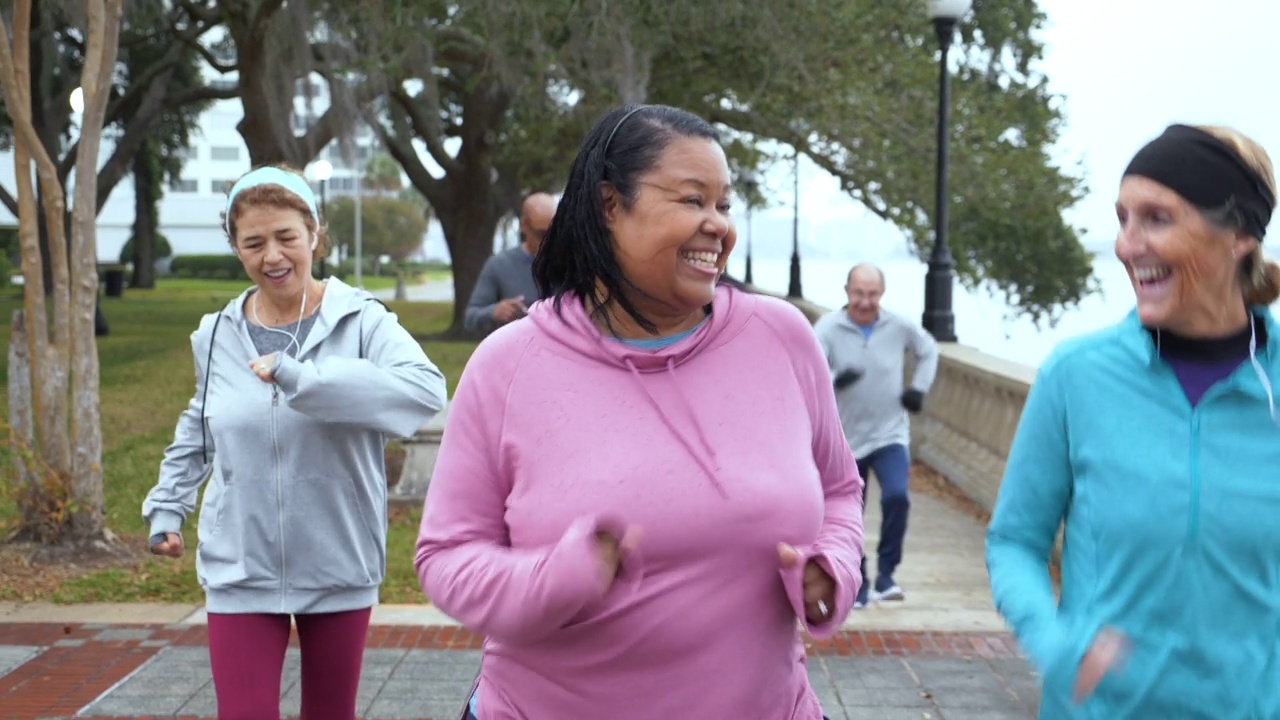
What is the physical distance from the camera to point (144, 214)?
165 feet

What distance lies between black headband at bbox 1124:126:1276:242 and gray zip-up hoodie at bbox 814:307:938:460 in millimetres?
5181

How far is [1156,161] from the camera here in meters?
2.29

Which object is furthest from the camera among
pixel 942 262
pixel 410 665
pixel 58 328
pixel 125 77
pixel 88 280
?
pixel 125 77

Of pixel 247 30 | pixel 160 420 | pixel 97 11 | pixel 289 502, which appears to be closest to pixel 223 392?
pixel 289 502

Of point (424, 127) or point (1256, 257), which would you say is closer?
point (1256, 257)

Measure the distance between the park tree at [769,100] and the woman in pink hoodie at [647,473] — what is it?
41.0 feet

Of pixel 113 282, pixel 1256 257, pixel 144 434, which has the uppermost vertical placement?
pixel 1256 257

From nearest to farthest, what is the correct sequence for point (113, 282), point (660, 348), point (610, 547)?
1. point (610, 547)
2. point (660, 348)
3. point (113, 282)

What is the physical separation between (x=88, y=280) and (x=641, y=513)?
6421mm

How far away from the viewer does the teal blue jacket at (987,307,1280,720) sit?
2.21m

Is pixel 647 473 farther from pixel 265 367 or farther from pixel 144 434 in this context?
pixel 144 434

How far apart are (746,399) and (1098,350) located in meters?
0.60

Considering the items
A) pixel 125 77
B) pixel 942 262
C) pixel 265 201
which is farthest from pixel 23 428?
pixel 125 77

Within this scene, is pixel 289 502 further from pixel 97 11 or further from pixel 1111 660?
pixel 97 11
